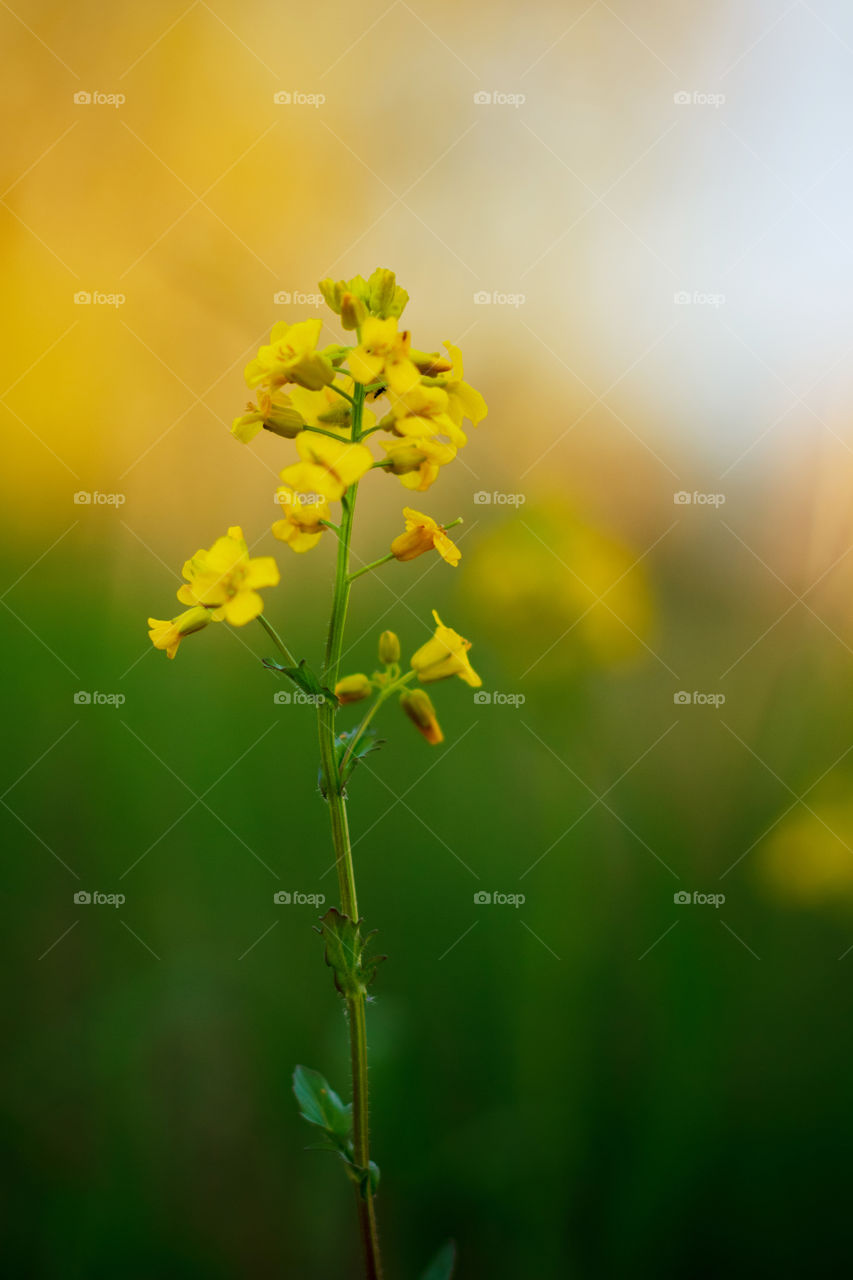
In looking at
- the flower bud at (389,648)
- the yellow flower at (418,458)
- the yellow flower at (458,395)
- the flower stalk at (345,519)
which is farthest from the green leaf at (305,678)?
the yellow flower at (458,395)

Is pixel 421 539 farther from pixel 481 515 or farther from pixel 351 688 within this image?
pixel 481 515

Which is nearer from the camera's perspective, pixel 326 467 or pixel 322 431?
pixel 326 467

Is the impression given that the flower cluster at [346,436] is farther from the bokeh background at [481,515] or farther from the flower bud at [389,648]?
the bokeh background at [481,515]

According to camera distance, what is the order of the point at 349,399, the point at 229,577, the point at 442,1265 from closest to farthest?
the point at 229,577 < the point at 349,399 < the point at 442,1265

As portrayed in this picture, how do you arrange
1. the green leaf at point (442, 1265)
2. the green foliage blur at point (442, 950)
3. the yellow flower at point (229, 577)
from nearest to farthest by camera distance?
the yellow flower at point (229, 577), the green leaf at point (442, 1265), the green foliage blur at point (442, 950)

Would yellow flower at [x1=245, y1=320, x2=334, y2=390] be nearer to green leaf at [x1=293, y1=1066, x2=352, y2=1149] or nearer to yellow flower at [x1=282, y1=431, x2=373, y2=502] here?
yellow flower at [x1=282, y1=431, x2=373, y2=502]

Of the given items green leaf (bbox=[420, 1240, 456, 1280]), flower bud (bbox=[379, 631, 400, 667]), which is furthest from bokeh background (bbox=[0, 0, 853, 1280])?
flower bud (bbox=[379, 631, 400, 667])

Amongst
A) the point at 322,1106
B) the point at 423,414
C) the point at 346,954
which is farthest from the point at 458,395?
the point at 322,1106
